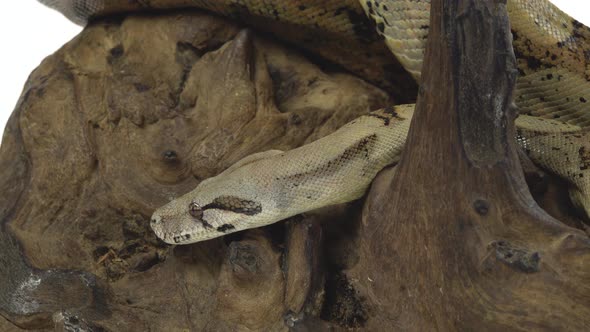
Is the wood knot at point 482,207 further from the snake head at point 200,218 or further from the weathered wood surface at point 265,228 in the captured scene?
the snake head at point 200,218

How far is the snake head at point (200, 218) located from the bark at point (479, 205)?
66cm

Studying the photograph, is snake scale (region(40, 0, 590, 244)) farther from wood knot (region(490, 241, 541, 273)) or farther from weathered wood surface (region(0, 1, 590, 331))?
wood knot (region(490, 241, 541, 273))

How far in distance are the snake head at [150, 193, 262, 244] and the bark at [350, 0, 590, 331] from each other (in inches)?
25.8

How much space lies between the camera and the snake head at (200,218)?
8.04 ft

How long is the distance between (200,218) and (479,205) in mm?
1038

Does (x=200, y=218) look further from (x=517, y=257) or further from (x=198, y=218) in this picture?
(x=517, y=257)

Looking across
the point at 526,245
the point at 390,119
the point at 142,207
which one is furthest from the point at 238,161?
the point at 526,245

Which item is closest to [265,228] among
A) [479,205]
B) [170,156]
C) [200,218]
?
[200,218]

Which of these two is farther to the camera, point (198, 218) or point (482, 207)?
point (198, 218)

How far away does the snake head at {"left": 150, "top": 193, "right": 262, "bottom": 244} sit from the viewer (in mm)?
2449

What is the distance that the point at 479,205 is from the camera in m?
1.92

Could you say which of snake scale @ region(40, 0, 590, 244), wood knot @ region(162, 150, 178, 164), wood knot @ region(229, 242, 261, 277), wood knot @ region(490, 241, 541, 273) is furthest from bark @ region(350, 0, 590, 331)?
wood knot @ region(162, 150, 178, 164)

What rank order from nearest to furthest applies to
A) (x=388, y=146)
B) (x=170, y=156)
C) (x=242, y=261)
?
(x=242, y=261)
(x=388, y=146)
(x=170, y=156)

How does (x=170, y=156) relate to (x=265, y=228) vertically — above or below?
above
